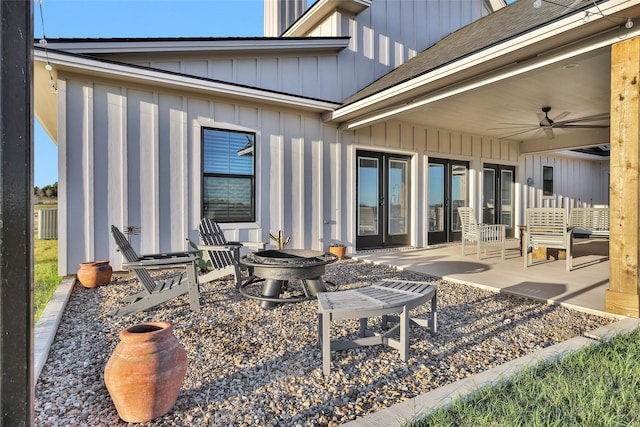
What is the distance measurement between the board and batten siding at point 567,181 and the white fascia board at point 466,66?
6.60 metres

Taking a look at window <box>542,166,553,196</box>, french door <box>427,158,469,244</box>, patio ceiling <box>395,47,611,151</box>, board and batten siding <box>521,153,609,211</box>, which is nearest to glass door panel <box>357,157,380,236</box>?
patio ceiling <box>395,47,611,151</box>

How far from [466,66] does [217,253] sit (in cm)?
388

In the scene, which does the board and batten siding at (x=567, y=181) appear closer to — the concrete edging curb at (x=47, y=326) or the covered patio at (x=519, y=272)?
the covered patio at (x=519, y=272)

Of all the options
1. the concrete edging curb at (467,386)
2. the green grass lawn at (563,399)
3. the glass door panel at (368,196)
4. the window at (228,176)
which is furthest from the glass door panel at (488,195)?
the green grass lawn at (563,399)

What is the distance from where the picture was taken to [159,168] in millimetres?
5254

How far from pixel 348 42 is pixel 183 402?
7.48 meters

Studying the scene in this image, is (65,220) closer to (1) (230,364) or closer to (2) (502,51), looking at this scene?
(1) (230,364)

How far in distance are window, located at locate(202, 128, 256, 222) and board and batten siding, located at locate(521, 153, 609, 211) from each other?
8.42 meters

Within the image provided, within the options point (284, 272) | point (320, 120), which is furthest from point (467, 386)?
point (320, 120)

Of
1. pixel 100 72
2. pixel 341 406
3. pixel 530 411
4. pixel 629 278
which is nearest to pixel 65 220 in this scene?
pixel 100 72

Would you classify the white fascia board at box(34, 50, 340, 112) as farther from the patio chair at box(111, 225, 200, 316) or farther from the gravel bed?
the gravel bed

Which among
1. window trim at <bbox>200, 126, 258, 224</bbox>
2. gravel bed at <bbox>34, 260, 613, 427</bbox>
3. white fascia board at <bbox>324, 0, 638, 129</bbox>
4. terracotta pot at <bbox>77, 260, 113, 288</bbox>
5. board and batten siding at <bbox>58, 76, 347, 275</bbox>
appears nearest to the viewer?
gravel bed at <bbox>34, 260, 613, 427</bbox>

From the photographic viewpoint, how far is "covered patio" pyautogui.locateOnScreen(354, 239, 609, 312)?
3844 mm

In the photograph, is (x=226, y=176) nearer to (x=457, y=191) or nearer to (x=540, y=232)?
(x=540, y=232)
